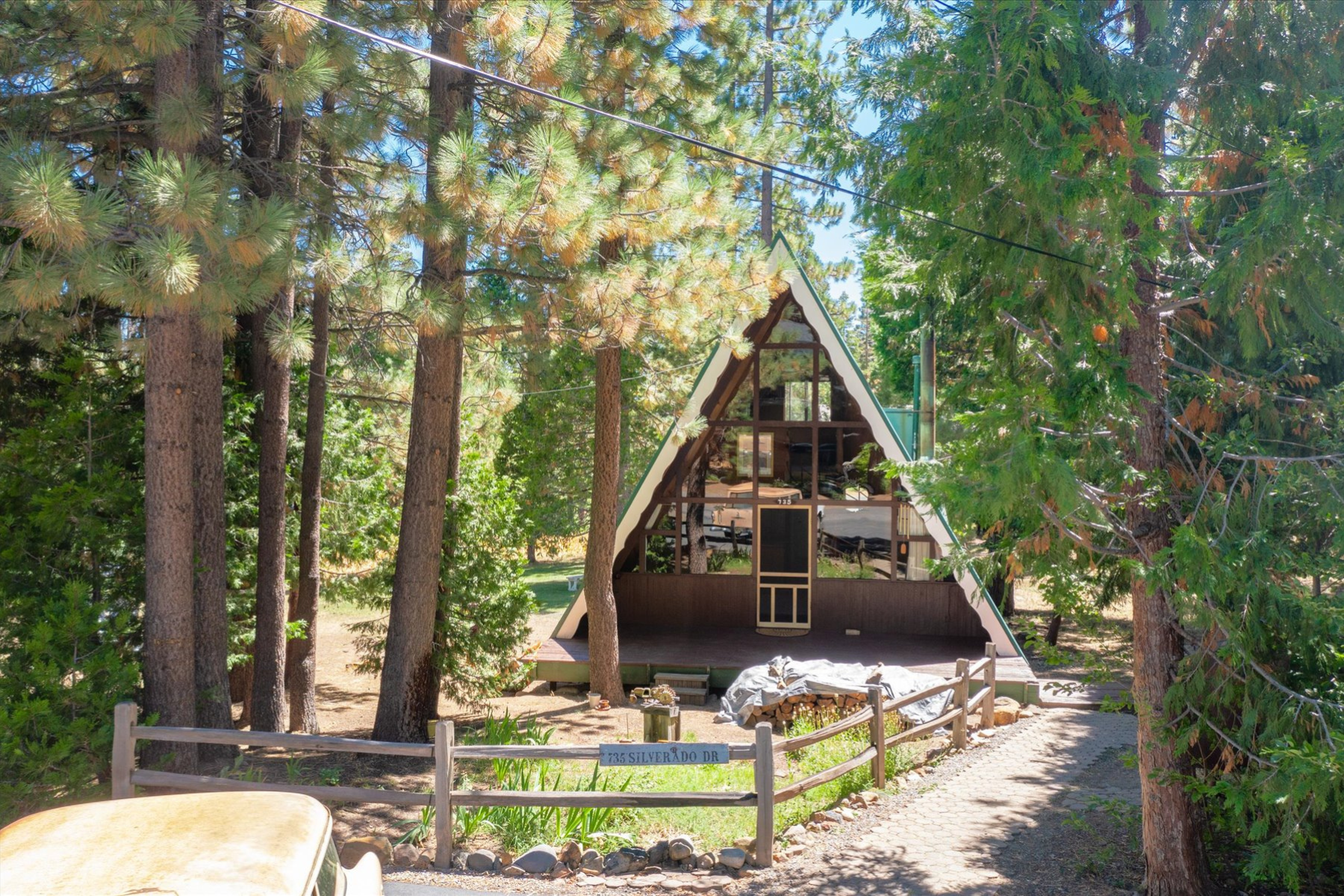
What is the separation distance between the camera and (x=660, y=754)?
6.24 m

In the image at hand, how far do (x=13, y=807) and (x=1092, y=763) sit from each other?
8.97 metres

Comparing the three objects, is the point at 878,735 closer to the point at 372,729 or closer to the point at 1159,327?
the point at 1159,327

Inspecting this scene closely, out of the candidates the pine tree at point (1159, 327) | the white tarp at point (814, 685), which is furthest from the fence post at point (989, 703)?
the pine tree at point (1159, 327)

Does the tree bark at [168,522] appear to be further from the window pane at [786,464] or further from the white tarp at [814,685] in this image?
the window pane at [786,464]

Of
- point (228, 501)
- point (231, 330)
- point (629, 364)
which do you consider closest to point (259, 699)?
point (228, 501)

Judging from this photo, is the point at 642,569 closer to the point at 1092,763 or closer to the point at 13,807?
the point at 1092,763

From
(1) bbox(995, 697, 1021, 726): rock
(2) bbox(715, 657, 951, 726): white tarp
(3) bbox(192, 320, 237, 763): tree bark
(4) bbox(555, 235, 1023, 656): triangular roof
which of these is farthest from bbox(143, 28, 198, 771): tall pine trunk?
(1) bbox(995, 697, 1021, 726): rock

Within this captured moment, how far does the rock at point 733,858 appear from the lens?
6387 millimetres

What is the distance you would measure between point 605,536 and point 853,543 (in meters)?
4.33

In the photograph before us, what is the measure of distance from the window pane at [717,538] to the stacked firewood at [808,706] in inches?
165

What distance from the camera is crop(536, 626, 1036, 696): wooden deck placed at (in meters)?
12.7

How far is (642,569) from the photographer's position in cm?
1537

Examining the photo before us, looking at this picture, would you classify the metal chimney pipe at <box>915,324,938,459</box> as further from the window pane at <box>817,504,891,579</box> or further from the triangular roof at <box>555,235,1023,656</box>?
the window pane at <box>817,504,891,579</box>

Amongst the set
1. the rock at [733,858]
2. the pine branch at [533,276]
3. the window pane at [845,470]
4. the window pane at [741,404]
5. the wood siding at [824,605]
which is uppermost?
the pine branch at [533,276]
